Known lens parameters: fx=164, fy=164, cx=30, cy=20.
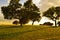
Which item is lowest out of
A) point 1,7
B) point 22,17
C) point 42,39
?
point 42,39

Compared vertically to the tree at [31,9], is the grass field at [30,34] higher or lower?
lower

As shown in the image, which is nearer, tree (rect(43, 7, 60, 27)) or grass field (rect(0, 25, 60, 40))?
grass field (rect(0, 25, 60, 40))

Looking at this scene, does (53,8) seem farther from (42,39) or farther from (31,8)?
(42,39)

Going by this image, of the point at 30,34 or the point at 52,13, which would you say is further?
the point at 52,13

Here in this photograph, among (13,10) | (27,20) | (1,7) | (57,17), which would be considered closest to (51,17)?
(57,17)

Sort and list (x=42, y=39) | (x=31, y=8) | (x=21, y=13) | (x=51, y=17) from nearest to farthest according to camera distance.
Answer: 1. (x=42, y=39)
2. (x=21, y=13)
3. (x=31, y=8)
4. (x=51, y=17)

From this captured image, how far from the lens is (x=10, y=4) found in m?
75.9

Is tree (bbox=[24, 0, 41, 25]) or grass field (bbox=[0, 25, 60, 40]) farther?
tree (bbox=[24, 0, 41, 25])

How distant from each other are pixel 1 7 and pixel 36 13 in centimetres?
1760

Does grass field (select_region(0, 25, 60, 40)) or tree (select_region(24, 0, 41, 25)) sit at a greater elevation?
tree (select_region(24, 0, 41, 25))

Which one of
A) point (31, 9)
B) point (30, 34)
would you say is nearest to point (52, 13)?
point (31, 9)

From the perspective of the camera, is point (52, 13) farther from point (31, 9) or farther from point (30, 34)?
point (30, 34)

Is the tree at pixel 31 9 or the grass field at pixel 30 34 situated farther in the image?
the tree at pixel 31 9

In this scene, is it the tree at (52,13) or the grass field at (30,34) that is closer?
the grass field at (30,34)
